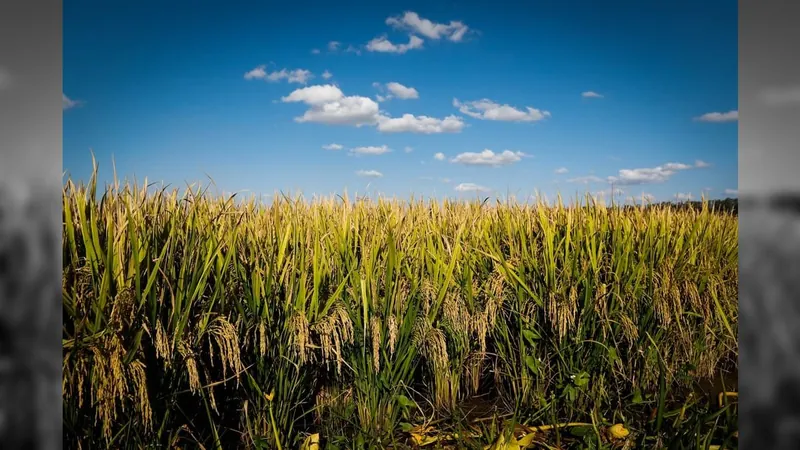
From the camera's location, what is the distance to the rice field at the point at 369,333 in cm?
167

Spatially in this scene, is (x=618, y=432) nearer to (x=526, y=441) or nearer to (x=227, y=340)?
(x=526, y=441)

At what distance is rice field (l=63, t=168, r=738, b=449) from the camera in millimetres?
1669

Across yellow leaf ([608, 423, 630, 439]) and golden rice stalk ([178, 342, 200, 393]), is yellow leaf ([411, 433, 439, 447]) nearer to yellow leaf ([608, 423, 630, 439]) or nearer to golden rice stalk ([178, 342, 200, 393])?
yellow leaf ([608, 423, 630, 439])

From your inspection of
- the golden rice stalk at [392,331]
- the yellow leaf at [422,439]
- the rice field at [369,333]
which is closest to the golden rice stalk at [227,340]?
the rice field at [369,333]

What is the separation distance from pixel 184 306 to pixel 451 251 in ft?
3.74
